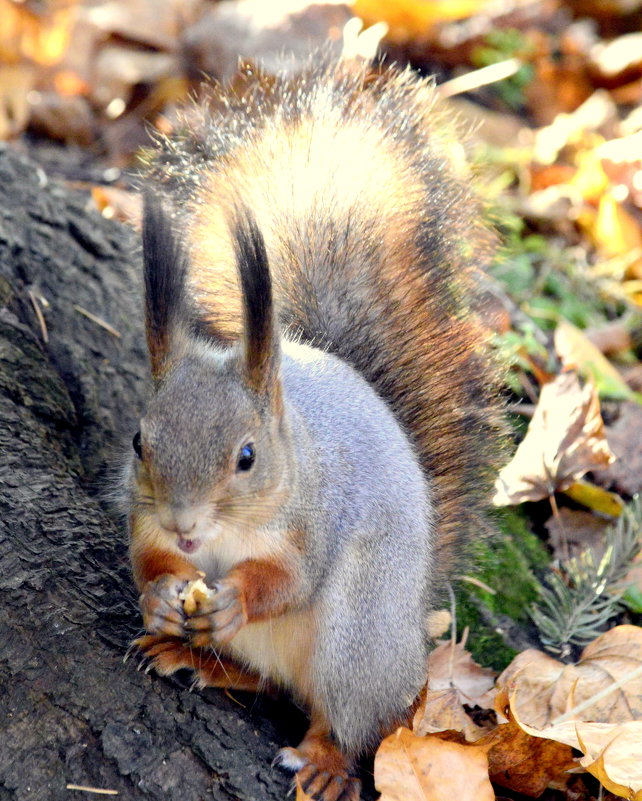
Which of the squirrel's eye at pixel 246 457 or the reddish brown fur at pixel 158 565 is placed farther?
the reddish brown fur at pixel 158 565

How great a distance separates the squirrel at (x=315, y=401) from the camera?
1.72 meters

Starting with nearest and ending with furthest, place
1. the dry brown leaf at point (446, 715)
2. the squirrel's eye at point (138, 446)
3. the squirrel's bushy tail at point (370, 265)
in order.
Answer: the squirrel's eye at point (138, 446), the dry brown leaf at point (446, 715), the squirrel's bushy tail at point (370, 265)

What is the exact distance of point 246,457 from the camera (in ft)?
5.61

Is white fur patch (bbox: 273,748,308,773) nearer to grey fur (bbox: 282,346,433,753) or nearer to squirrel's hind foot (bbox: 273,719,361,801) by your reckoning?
squirrel's hind foot (bbox: 273,719,361,801)

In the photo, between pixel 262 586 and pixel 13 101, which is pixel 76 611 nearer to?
pixel 262 586

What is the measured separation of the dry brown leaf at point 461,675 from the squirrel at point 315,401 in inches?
6.6

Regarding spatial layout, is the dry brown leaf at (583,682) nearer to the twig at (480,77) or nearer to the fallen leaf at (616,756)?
the fallen leaf at (616,756)

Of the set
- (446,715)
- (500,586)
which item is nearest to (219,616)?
(446,715)

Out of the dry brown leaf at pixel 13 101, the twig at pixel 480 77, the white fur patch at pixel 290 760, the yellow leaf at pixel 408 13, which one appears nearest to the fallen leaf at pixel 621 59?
the twig at pixel 480 77

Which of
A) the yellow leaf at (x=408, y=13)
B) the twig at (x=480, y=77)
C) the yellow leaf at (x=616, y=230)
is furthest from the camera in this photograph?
the yellow leaf at (x=408, y=13)

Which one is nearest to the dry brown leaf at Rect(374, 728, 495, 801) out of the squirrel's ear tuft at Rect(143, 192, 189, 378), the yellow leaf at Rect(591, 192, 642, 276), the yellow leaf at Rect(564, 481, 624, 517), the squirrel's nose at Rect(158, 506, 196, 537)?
the squirrel's nose at Rect(158, 506, 196, 537)

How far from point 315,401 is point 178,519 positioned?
1.73ft

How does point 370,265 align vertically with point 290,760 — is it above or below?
above

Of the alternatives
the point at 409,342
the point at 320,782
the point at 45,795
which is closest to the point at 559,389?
the point at 409,342
